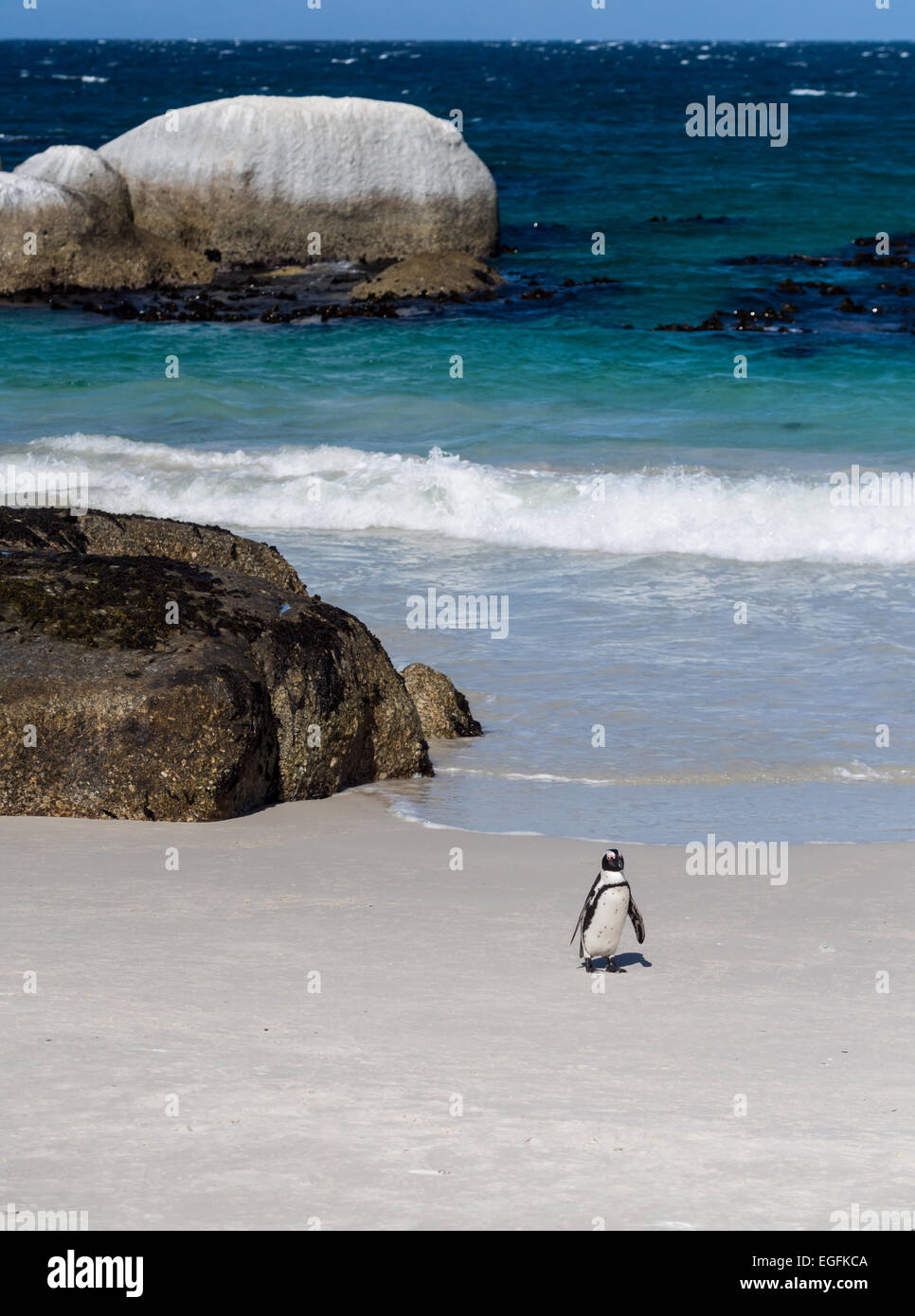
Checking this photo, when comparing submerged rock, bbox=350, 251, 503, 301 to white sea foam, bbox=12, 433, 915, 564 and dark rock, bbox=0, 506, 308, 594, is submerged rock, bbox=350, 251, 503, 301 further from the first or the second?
dark rock, bbox=0, 506, 308, 594

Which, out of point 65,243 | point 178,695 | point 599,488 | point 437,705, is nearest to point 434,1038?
point 178,695

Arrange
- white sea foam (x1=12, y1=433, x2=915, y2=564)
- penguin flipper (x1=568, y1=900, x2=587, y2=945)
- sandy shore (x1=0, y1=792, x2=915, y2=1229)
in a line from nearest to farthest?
sandy shore (x1=0, y1=792, x2=915, y2=1229)
penguin flipper (x1=568, y1=900, x2=587, y2=945)
white sea foam (x1=12, y1=433, x2=915, y2=564)

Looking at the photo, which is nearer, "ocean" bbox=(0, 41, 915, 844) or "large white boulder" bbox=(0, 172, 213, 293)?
"ocean" bbox=(0, 41, 915, 844)

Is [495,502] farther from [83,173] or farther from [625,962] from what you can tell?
[83,173]

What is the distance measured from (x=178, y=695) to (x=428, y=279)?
23778 mm

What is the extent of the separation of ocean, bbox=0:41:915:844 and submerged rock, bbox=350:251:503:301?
54.0 inches

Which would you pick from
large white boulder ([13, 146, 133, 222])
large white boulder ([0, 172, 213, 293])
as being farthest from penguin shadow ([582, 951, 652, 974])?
large white boulder ([13, 146, 133, 222])

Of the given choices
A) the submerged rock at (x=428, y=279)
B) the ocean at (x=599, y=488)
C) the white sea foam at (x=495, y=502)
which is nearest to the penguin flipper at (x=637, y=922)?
the ocean at (x=599, y=488)

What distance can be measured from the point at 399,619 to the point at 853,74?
122 m

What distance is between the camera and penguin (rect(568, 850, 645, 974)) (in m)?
6.07

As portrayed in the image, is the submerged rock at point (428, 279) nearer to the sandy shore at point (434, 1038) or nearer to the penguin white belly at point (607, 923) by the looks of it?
the sandy shore at point (434, 1038)

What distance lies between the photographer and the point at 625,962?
636 cm

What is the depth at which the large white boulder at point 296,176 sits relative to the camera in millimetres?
32000
